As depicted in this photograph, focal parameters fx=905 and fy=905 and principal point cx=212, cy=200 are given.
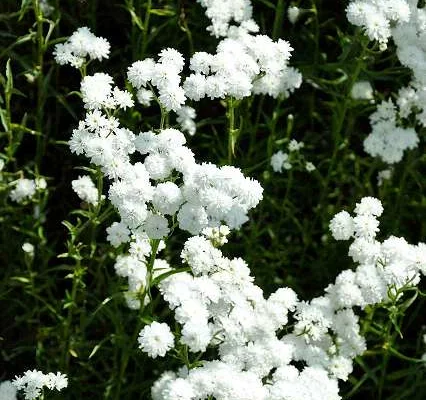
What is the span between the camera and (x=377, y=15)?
380 cm

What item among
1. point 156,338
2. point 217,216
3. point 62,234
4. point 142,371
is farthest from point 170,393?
point 62,234

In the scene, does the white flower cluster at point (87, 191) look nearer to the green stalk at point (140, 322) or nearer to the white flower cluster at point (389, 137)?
the green stalk at point (140, 322)

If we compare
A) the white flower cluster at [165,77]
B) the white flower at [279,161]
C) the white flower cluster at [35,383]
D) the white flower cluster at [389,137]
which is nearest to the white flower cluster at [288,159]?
the white flower at [279,161]

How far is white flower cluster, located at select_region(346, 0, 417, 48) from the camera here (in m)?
3.77

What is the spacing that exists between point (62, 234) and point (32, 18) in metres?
1.07

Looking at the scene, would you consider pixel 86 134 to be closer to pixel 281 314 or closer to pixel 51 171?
pixel 281 314

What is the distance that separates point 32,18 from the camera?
14.5ft

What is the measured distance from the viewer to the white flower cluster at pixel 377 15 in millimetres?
3773

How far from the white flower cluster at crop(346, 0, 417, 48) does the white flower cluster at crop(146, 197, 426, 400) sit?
72cm

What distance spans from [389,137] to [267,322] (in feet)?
4.15

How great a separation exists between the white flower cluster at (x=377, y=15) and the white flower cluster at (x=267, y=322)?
720 mm

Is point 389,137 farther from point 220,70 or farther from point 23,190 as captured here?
point 23,190

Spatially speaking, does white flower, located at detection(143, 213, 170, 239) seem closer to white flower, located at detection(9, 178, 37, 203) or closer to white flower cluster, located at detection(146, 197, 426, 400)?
white flower cluster, located at detection(146, 197, 426, 400)

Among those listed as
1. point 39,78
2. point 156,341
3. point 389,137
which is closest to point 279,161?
point 389,137
